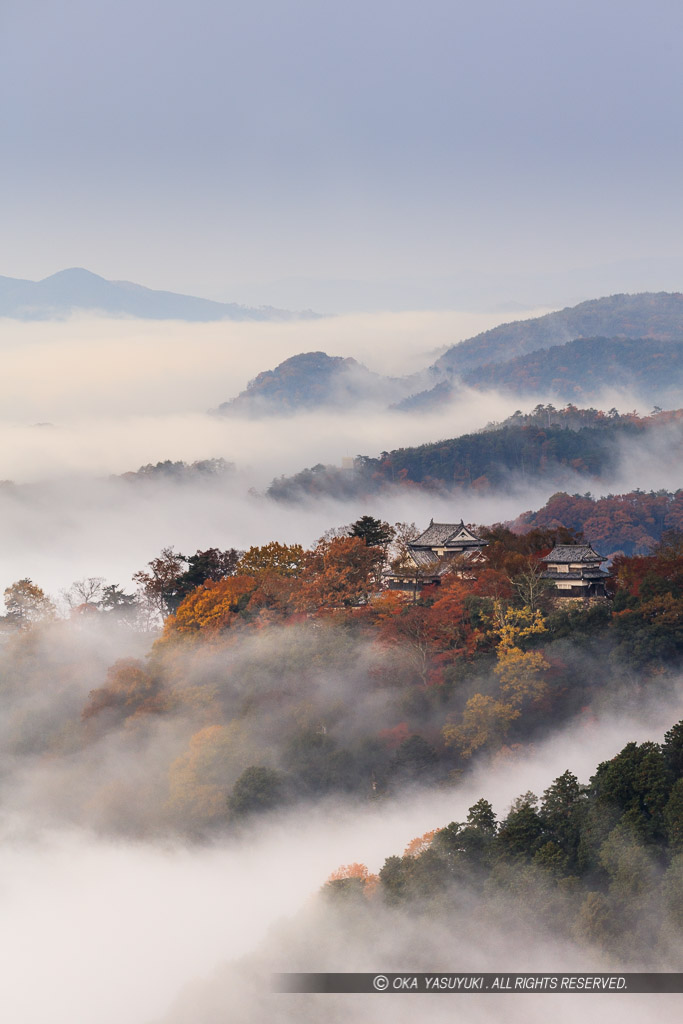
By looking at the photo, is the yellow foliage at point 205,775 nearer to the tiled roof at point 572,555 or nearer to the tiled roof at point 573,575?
the tiled roof at point 573,575

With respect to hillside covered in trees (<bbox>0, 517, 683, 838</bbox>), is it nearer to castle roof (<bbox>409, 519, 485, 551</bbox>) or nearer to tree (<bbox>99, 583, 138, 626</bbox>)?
castle roof (<bbox>409, 519, 485, 551</bbox>)

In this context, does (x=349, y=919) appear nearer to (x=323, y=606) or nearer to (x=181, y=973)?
(x=181, y=973)

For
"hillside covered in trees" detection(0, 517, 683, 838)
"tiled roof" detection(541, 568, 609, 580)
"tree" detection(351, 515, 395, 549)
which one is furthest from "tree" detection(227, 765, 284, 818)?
"tree" detection(351, 515, 395, 549)

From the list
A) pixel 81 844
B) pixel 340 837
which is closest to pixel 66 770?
pixel 81 844

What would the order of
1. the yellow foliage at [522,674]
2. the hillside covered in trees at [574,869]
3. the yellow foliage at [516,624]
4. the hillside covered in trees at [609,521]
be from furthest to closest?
the hillside covered in trees at [609,521], the yellow foliage at [516,624], the yellow foliage at [522,674], the hillside covered in trees at [574,869]

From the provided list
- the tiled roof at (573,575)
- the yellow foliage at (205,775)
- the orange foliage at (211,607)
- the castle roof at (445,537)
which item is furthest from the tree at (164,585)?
the tiled roof at (573,575)

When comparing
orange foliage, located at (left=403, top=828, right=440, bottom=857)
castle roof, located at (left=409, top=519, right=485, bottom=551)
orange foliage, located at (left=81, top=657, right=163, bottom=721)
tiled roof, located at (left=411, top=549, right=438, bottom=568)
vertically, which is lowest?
orange foliage, located at (left=403, top=828, right=440, bottom=857)

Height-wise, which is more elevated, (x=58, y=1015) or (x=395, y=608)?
(x=395, y=608)

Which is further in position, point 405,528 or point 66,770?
point 405,528
